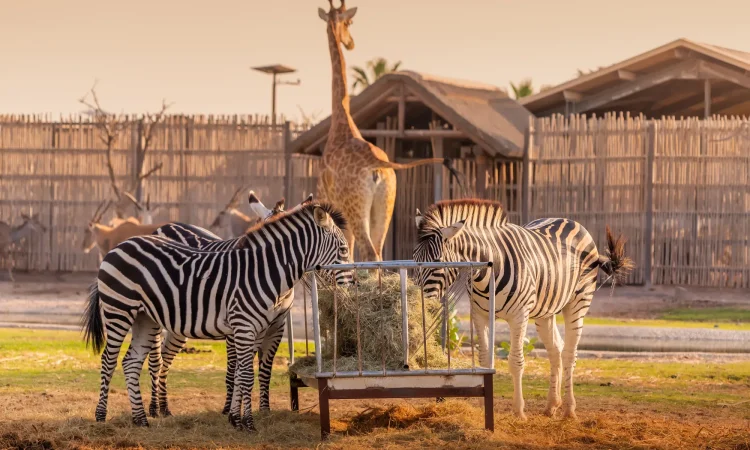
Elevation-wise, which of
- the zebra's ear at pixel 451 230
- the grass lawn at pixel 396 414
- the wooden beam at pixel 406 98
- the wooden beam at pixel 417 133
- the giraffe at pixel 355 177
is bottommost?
the grass lawn at pixel 396 414

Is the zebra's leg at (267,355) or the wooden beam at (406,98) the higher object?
the wooden beam at (406,98)

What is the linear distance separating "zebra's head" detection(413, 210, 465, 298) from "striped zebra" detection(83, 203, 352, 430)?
2.06 ft

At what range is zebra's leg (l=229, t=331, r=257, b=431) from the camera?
31.8 feet

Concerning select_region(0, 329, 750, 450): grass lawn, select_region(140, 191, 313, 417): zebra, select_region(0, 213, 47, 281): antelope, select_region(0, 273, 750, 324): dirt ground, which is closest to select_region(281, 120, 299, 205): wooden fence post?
select_region(0, 273, 750, 324): dirt ground

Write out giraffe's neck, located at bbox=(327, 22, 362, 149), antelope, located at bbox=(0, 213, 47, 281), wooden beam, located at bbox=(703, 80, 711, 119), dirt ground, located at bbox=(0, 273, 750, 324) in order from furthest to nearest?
antelope, located at bbox=(0, 213, 47, 281) → wooden beam, located at bbox=(703, 80, 711, 119) → dirt ground, located at bbox=(0, 273, 750, 324) → giraffe's neck, located at bbox=(327, 22, 362, 149)

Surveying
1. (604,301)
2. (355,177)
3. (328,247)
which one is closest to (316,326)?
(328,247)

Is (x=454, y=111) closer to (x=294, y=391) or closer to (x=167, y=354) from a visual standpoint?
(x=167, y=354)

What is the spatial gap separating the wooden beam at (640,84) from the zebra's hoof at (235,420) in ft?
57.7

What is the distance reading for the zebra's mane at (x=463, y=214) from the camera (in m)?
10.0

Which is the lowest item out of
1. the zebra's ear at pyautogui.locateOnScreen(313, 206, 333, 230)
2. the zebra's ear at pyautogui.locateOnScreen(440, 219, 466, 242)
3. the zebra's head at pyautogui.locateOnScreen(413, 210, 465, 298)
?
the zebra's head at pyautogui.locateOnScreen(413, 210, 465, 298)

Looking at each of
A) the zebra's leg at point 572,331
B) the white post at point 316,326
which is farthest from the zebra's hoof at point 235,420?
the zebra's leg at point 572,331

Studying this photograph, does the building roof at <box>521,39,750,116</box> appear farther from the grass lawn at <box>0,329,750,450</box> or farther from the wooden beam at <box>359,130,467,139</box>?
the grass lawn at <box>0,329,750,450</box>

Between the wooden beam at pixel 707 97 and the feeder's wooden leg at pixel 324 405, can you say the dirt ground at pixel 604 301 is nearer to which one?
the wooden beam at pixel 707 97

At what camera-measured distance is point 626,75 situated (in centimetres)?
2605
